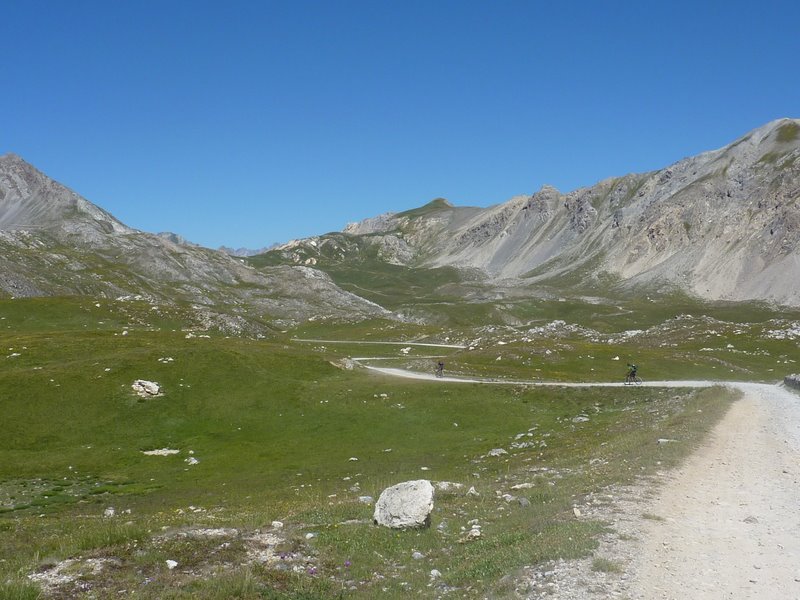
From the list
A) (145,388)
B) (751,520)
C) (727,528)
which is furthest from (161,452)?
(751,520)

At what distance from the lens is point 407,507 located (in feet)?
63.1

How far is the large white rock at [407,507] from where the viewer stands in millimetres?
19047

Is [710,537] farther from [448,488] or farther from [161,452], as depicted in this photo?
[161,452]

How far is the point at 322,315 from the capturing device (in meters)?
198

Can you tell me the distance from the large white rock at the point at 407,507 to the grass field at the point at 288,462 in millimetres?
479

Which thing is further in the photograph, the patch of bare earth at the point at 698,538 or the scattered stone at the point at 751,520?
the scattered stone at the point at 751,520

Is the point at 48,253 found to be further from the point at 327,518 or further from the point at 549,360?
the point at 327,518

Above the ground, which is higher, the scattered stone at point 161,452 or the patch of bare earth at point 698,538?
the patch of bare earth at point 698,538

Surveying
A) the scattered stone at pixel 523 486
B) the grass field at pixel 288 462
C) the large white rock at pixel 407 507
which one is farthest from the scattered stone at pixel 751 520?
the large white rock at pixel 407 507

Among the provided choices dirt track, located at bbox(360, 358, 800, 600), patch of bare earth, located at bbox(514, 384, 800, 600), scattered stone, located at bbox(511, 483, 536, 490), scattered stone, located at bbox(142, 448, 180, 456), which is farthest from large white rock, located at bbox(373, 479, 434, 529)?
scattered stone, located at bbox(142, 448, 180, 456)

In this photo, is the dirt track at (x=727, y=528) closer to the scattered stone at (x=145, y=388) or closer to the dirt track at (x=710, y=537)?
the dirt track at (x=710, y=537)

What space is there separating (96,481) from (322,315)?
159694 millimetres

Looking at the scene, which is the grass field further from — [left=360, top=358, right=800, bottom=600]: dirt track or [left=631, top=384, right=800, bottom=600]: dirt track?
[left=631, top=384, right=800, bottom=600]: dirt track

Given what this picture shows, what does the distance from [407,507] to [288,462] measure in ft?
84.0
